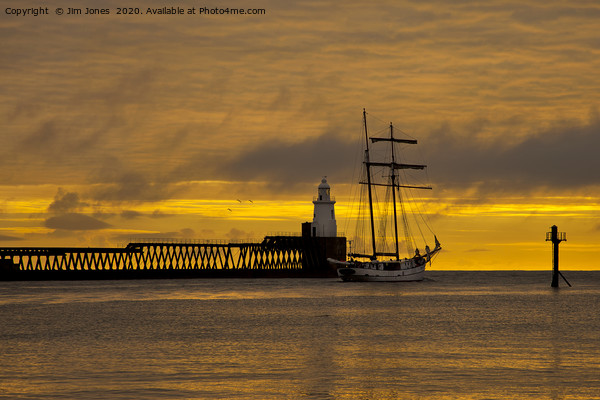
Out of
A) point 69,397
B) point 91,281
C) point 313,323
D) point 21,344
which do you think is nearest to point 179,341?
point 21,344

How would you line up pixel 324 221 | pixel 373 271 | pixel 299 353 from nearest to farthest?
pixel 299 353, pixel 373 271, pixel 324 221

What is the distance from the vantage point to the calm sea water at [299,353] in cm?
→ 3145

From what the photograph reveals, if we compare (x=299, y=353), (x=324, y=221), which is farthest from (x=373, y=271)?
(x=299, y=353)

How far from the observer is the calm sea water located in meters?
31.5

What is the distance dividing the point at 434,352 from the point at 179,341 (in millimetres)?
14660

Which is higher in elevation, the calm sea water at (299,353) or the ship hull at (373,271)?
the ship hull at (373,271)

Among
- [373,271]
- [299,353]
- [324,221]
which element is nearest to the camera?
[299,353]

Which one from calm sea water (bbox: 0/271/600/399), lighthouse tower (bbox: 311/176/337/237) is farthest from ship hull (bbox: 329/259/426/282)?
calm sea water (bbox: 0/271/600/399)

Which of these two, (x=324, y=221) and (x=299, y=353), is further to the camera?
(x=324, y=221)

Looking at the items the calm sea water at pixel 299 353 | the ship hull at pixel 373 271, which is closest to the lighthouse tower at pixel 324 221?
the ship hull at pixel 373 271

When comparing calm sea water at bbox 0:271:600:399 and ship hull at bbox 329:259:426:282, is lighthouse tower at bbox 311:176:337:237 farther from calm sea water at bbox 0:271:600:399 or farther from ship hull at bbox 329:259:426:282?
calm sea water at bbox 0:271:600:399

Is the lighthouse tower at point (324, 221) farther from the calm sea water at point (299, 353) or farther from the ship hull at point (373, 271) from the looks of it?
the calm sea water at point (299, 353)

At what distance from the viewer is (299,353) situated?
42969mm

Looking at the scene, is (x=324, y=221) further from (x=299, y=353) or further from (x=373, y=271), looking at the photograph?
(x=299, y=353)
